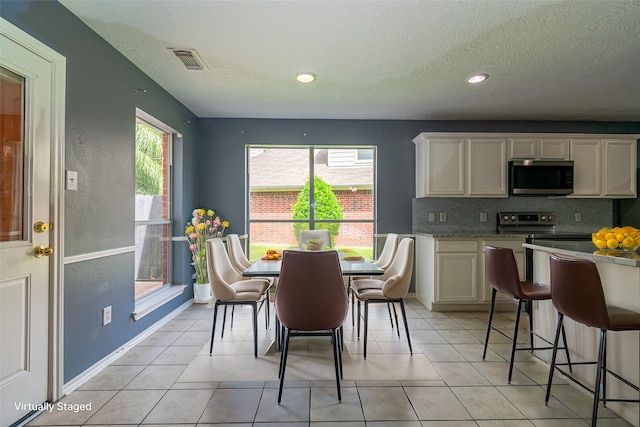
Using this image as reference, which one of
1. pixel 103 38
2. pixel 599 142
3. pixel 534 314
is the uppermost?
pixel 103 38

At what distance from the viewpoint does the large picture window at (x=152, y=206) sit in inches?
119

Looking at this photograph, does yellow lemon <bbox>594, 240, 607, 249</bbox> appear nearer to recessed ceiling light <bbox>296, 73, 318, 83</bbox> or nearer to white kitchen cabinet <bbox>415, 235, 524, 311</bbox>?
white kitchen cabinet <bbox>415, 235, 524, 311</bbox>

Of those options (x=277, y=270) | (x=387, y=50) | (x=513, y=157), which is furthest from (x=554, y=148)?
(x=277, y=270)

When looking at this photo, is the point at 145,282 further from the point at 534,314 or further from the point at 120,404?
the point at 534,314

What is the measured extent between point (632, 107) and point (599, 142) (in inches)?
18.8

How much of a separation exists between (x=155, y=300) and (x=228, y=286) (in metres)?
1.17

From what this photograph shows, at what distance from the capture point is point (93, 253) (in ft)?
7.09

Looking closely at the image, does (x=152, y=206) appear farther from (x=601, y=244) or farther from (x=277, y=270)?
(x=601, y=244)

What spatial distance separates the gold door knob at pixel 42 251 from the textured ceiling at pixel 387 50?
1517mm

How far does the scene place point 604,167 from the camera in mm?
3891

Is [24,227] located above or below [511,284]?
above

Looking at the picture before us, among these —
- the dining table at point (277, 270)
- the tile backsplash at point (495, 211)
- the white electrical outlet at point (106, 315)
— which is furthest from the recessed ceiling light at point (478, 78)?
the white electrical outlet at point (106, 315)

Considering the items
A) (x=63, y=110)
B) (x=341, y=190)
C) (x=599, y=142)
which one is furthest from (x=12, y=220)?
(x=599, y=142)

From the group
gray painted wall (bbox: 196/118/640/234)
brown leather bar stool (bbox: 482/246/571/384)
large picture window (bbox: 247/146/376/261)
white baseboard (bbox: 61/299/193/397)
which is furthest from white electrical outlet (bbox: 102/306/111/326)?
brown leather bar stool (bbox: 482/246/571/384)
